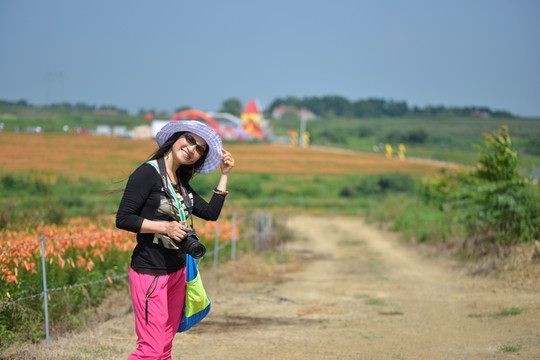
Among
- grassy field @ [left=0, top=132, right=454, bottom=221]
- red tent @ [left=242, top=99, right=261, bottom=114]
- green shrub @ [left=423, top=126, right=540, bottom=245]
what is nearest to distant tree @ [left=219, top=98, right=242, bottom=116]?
red tent @ [left=242, top=99, right=261, bottom=114]

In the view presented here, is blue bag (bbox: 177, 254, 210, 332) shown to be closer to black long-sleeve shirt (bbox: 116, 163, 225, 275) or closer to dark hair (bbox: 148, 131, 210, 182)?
black long-sleeve shirt (bbox: 116, 163, 225, 275)

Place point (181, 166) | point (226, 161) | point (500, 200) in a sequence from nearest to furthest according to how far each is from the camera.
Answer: point (181, 166) → point (226, 161) → point (500, 200)

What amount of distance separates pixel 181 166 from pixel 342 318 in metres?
4.90

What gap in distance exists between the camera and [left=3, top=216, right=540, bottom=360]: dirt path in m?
6.65

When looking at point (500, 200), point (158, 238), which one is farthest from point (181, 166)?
point (500, 200)

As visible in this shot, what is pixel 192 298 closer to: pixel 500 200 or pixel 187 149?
pixel 187 149

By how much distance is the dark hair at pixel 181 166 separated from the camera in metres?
4.40

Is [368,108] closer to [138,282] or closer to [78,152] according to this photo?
[78,152]

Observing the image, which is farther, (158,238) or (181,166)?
(181,166)

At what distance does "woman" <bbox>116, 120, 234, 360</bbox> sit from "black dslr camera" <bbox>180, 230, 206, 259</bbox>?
1.5 inches

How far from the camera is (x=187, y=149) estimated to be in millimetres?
4426

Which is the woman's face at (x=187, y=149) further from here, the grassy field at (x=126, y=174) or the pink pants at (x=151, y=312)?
the pink pants at (x=151, y=312)

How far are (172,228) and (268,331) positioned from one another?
13.4 ft

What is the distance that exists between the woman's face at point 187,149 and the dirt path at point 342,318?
269cm
